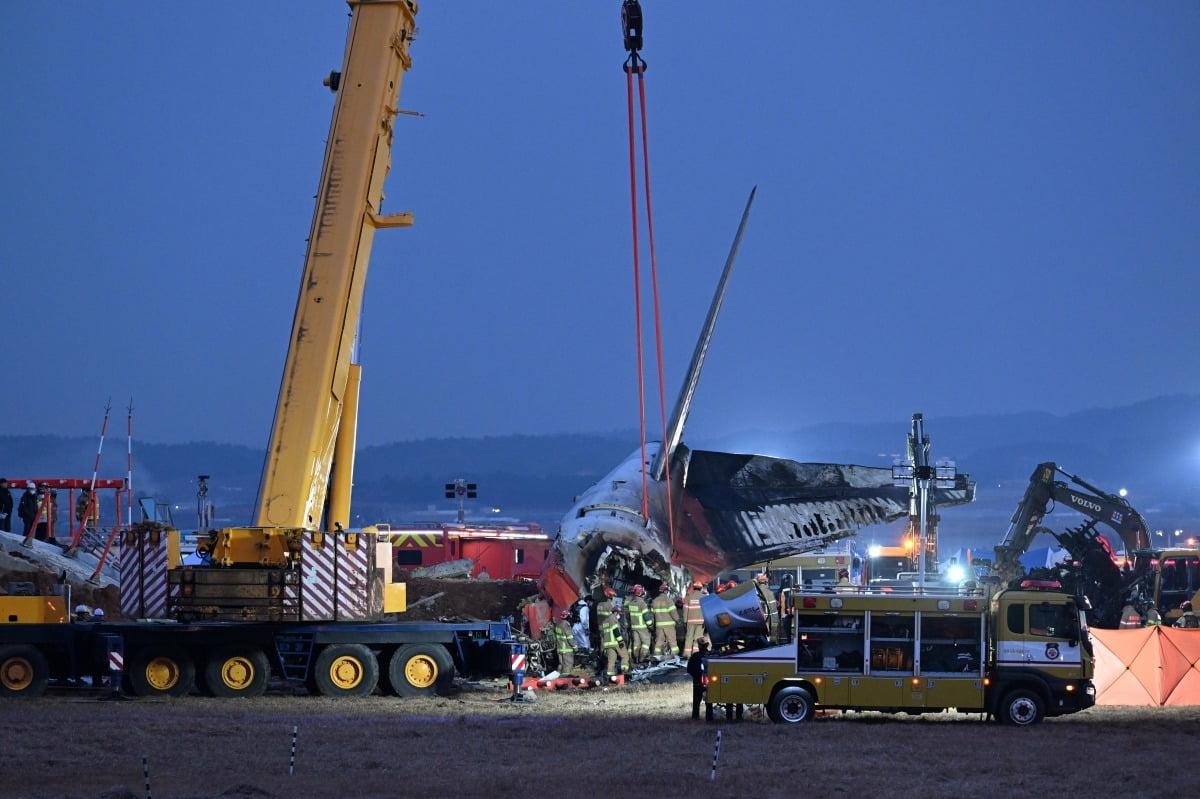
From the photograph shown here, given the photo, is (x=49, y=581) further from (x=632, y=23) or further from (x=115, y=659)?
(x=632, y=23)

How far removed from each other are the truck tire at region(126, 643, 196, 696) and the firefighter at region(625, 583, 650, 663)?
750 centimetres

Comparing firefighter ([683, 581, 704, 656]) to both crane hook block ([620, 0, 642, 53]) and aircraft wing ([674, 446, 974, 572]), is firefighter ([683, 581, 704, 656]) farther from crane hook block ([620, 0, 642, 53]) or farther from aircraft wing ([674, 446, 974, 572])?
crane hook block ([620, 0, 642, 53])

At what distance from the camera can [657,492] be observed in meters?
31.7

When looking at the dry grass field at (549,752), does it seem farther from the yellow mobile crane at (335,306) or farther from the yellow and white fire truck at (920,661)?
the yellow mobile crane at (335,306)

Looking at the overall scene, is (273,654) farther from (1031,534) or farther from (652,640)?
(1031,534)

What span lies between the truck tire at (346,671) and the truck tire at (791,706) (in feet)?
20.1

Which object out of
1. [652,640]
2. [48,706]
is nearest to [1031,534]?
[652,640]

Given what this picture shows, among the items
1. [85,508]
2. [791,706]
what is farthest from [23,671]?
[85,508]

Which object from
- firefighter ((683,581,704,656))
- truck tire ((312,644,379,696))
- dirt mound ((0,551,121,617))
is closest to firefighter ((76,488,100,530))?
dirt mound ((0,551,121,617))

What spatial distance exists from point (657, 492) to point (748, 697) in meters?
12.9

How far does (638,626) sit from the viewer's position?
1025 inches

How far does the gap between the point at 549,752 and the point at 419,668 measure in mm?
6288

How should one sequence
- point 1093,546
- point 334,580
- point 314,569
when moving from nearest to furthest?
point 314,569
point 334,580
point 1093,546

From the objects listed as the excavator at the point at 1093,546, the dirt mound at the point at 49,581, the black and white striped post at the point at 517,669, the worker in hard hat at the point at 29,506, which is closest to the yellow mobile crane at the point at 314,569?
the black and white striped post at the point at 517,669
